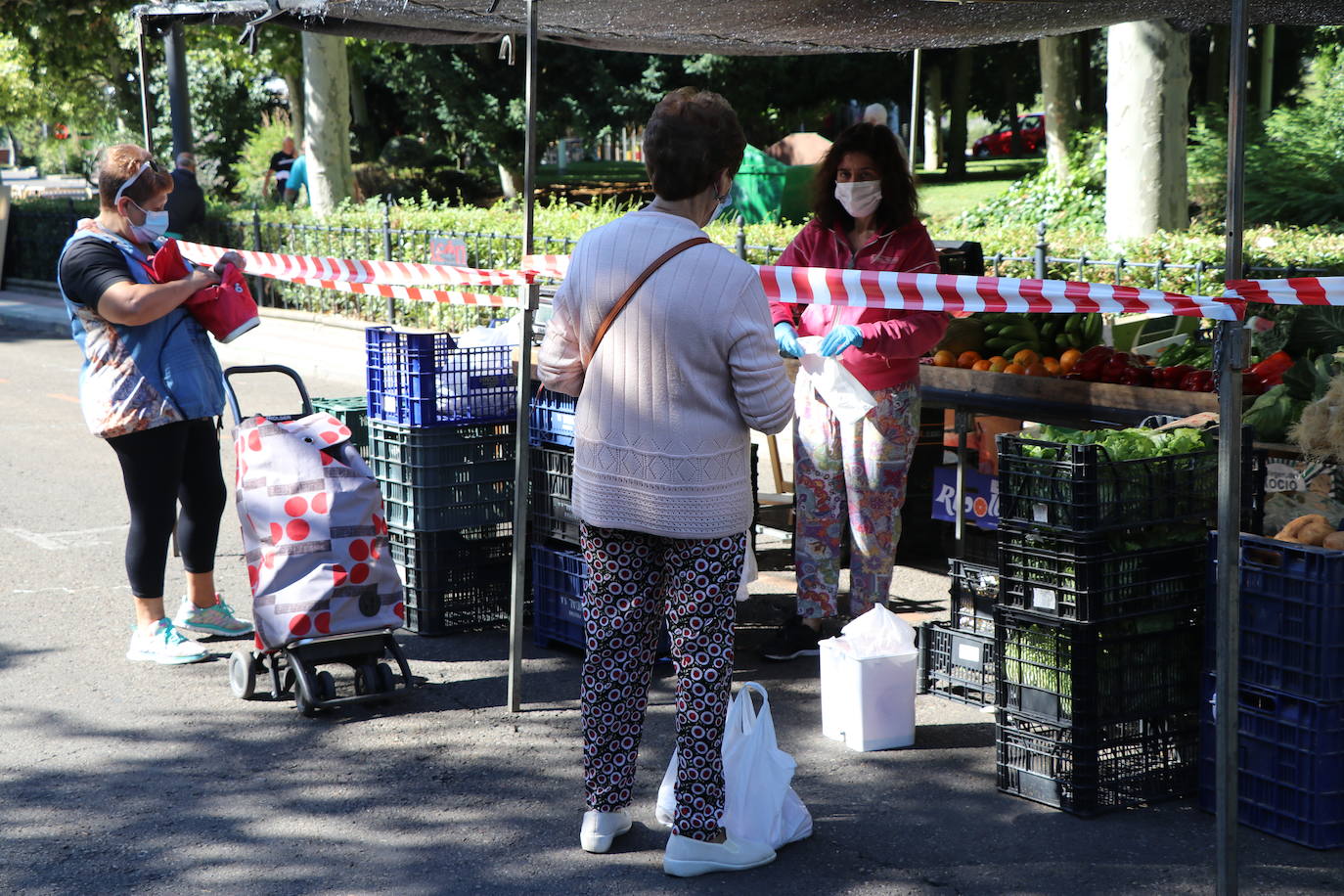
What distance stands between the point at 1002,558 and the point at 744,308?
4.20ft

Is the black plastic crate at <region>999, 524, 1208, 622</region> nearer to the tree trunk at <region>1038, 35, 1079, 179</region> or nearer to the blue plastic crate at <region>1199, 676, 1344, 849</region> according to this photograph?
the blue plastic crate at <region>1199, 676, 1344, 849</region>

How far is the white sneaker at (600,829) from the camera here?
3.87 meters

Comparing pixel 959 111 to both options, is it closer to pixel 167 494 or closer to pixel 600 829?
pixel 167 494

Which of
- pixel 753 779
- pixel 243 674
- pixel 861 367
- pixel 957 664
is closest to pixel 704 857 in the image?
pixel 753 779

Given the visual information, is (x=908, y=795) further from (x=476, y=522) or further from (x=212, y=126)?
(x=212, y=126)

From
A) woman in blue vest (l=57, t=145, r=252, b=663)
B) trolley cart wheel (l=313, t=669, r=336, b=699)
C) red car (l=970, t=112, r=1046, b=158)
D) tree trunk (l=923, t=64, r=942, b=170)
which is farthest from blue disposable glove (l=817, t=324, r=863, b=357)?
red car (l=970, t=112, r=1046, b=158)

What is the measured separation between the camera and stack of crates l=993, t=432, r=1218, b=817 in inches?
156

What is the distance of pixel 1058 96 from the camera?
68.9 ft

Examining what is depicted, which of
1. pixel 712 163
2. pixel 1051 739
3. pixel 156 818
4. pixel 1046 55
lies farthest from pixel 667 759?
pixel 1046 55

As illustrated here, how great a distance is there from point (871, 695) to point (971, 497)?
2.17m

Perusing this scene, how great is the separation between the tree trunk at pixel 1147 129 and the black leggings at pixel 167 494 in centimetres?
1004

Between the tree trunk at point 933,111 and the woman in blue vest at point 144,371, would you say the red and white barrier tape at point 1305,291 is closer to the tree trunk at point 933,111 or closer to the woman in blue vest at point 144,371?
the woman in blue vest at point 144,371

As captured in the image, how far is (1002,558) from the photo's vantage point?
4211mm

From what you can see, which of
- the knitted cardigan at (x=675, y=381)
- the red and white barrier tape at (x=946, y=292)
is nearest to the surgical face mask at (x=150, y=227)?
the red and white barrier tape at (x=946, y=292)
